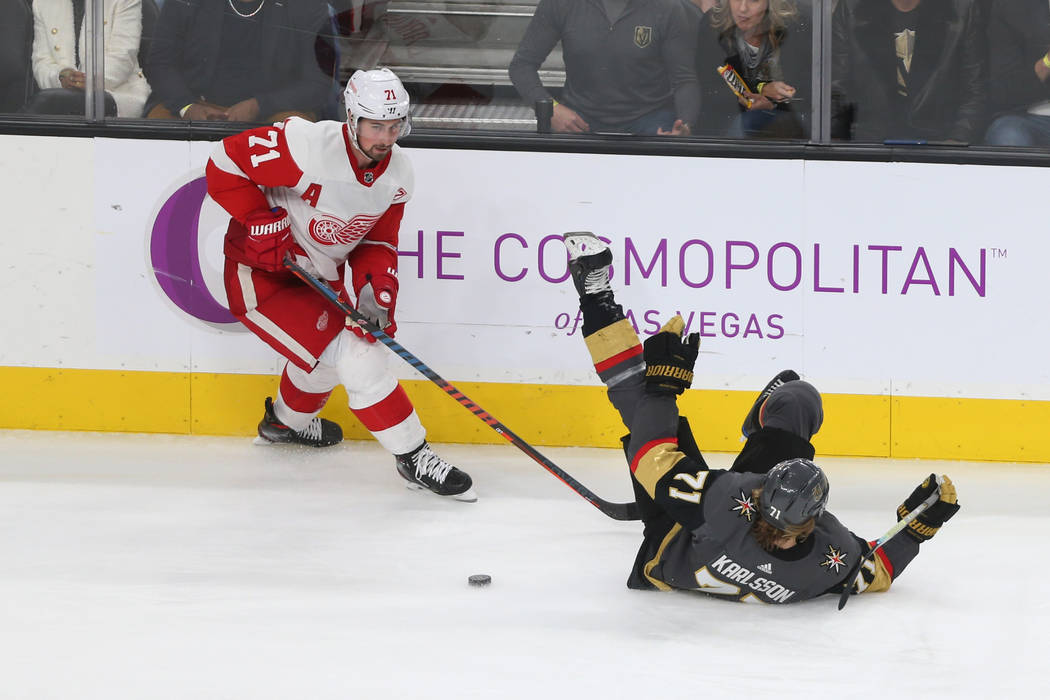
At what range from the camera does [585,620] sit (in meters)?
2.87

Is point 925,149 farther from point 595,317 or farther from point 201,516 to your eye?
point 201,516

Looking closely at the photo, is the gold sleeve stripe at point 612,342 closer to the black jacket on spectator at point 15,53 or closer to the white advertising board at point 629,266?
the white advertising board at point 629,266

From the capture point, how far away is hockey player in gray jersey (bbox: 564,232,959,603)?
2.70 m

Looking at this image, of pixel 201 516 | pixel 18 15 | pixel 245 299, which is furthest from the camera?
pixel 18 15

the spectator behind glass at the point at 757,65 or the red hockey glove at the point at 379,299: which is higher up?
the spectator behind glass at the point at 757,65

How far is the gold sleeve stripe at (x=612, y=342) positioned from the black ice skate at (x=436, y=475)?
0.86m

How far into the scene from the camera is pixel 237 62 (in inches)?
165

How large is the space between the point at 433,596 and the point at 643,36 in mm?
1918

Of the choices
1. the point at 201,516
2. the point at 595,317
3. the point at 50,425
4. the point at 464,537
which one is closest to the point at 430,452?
the point at 464,537

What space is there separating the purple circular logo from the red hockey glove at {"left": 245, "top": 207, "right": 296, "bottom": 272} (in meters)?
0.57

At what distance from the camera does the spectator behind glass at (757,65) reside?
399 cm

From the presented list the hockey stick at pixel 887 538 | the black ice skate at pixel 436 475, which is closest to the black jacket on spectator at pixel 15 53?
the black ice skate at pixel 436 475

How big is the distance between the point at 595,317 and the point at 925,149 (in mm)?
1489

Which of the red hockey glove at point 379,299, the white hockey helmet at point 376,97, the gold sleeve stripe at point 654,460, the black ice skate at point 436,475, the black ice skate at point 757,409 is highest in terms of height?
the white hockey helmet at point 376,97
